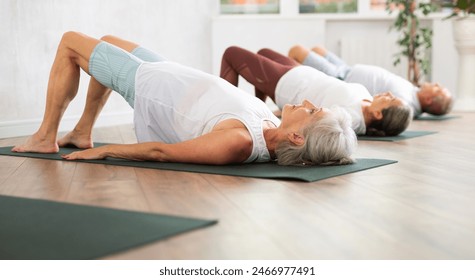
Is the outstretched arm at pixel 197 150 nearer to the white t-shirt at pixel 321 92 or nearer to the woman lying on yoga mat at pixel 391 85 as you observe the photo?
the white t-shirt at pixel 321 92

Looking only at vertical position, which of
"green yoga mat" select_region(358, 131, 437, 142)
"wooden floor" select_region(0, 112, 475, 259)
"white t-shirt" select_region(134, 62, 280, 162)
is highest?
"white t-shirt" select_region(134, 62, 280, 162)

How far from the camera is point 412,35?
7.90 meters

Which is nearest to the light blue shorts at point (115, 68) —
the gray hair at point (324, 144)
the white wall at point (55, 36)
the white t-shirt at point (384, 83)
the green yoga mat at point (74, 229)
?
the gray hair at point (324, 144)

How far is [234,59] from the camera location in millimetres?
4953

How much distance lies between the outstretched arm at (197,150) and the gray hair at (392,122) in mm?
1568

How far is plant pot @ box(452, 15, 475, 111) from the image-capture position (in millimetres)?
7738

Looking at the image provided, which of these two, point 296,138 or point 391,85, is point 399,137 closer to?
point 391,85

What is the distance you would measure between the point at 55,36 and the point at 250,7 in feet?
11.0

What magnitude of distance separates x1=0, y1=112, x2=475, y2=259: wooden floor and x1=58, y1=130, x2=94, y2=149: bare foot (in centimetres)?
39

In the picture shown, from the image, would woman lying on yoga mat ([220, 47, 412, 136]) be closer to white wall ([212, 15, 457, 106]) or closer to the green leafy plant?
white wall ([212, 15, 457, 106])

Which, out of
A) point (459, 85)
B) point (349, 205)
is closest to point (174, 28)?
point (459, 85)

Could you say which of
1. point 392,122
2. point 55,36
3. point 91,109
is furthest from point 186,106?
point 55,36

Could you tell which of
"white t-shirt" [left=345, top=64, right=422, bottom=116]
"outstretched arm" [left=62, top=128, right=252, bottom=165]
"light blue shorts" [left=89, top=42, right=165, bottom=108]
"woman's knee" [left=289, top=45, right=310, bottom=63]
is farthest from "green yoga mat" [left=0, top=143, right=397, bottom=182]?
"woman's knee" [left=289, top=45, right=310, bottom=63]

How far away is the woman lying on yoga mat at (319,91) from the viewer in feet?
14.4
